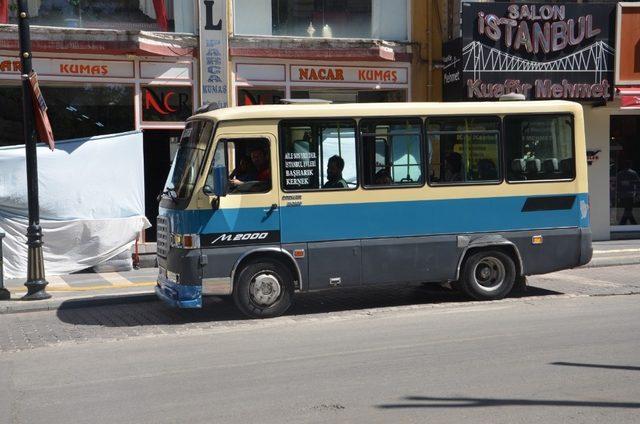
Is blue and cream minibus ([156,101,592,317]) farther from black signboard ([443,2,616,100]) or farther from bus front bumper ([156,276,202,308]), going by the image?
black signboard ([443,2,616,100])

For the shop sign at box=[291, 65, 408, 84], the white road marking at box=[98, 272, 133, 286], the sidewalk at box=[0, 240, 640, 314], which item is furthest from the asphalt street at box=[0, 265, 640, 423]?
the shop sign at box=[291, 65, 408, 84]

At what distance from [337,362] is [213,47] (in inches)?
416

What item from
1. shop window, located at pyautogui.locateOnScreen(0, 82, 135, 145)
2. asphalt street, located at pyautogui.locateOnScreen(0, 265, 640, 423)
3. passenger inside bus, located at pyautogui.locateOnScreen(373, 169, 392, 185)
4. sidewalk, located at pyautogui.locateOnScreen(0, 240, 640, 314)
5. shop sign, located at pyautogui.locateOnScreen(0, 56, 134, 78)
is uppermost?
shop sign, located at pyautogui.locateOnScreen(0, 56, 134, 78)

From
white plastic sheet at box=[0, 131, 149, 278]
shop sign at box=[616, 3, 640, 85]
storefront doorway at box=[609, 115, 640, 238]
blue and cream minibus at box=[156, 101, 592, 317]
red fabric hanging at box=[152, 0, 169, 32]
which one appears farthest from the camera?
storefront doorway at box=[609, 115, 640, 238]

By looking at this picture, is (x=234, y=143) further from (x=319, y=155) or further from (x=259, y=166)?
(x=319, y=155)

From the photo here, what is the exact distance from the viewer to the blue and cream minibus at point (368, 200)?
32.4ft

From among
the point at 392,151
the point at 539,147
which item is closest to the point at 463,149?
the point at 392,151

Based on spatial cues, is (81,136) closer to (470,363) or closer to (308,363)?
(308,363)

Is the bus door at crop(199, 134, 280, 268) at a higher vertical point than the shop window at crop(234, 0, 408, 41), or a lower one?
lower

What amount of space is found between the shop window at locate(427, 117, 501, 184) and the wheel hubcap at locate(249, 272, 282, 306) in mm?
2615

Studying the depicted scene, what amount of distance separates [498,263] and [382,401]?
5.41m

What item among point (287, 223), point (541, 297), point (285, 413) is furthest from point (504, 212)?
point (285, 413)

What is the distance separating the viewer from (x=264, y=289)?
33.4 ft

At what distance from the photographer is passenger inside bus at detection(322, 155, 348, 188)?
1030 cm
